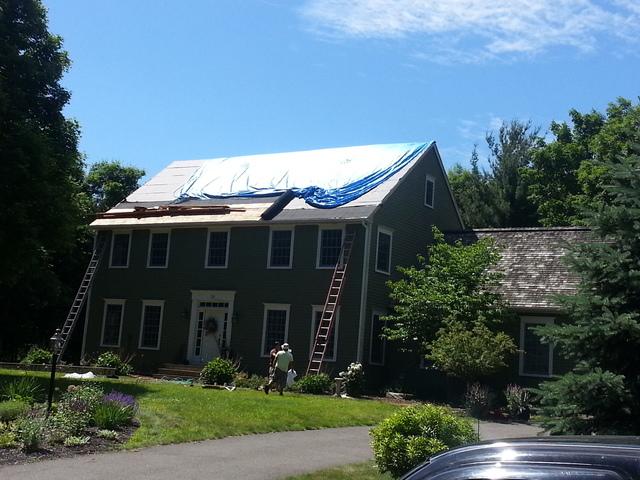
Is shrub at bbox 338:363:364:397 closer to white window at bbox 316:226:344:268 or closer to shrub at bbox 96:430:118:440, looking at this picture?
white window at bbox 316:226:344:268

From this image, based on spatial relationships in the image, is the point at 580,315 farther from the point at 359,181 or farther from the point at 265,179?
the point at 265,179

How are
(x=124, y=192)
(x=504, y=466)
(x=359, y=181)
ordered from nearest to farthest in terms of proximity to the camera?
1. (x=504, y=466)
2. (x=359, y=181)
3. (x=124, y=192)

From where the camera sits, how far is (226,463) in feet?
37.6

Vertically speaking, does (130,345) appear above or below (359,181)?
below

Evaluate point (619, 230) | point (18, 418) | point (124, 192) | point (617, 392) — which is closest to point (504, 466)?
point (617, 392)

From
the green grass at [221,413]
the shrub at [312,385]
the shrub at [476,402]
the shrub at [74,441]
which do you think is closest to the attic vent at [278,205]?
the shrub at [312,385]

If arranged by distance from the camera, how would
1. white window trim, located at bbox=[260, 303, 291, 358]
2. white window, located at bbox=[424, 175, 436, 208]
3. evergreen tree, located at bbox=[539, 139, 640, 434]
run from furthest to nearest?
1. white window, located at bbox=[424, 175, 436, 208]
2. white window trim, located at bbox=[260, 303, 291, 358]
3. evergreen tree, located at bbox=[539, 139, 640, 434]

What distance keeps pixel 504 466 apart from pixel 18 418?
11254 millimetres

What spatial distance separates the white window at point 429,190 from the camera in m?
31.4

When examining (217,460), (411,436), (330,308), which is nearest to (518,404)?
(330,308)

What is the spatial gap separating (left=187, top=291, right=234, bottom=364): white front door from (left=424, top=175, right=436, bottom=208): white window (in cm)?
846

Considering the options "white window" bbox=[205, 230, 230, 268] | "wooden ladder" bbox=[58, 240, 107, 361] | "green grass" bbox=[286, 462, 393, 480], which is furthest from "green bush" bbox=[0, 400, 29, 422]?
"wooden ladder" bbox=[58, 240, 107, 361]

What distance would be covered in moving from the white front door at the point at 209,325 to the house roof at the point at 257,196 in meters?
2.91

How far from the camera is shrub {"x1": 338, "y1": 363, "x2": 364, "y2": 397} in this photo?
25.2 meters
